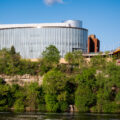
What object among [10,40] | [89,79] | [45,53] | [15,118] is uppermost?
[10,40]

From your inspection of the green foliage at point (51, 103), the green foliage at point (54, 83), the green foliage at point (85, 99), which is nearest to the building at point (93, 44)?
the green foliage at point (85, 99)

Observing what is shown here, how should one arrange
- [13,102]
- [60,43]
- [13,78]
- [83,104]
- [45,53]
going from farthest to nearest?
[60,43], [45,53], [13,78], [13,102], [83,104]

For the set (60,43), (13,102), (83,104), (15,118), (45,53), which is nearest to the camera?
(15,118)

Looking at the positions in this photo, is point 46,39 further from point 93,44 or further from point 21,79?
point 21,79

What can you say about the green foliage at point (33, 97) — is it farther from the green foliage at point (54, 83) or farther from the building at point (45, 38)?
the building at point (45, 38)

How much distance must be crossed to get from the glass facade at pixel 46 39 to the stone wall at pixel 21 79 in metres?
44.1

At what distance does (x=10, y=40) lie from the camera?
444 feet

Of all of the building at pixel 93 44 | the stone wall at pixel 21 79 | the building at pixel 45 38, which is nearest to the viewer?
the stone wall at pixel 21 79

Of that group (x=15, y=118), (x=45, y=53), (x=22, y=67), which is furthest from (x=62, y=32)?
(x=15, y=118)

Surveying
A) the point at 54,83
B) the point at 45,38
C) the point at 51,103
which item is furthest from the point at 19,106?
the point at 45,38

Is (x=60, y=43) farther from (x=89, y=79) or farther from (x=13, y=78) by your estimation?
(x=89, y=79)

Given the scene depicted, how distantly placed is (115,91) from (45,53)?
3135cm

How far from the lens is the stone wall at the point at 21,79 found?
274 ft

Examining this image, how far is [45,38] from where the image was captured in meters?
132
